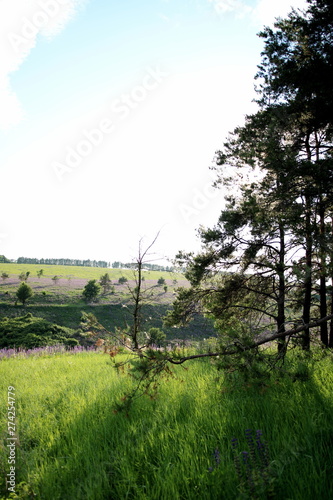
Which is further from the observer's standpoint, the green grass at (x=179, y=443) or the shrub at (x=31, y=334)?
the shrub at (x=31, y=334)

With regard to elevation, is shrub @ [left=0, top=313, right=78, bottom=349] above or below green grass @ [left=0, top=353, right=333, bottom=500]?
below

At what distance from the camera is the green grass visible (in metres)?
1.93

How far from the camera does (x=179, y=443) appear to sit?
2592 millimetres

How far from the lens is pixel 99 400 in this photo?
4.15 meters

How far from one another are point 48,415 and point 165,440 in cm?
212

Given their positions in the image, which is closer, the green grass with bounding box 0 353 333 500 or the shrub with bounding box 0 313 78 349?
the green grass with bounding box 0 353 333 500

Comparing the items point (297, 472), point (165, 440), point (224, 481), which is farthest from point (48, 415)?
point (297, 472)

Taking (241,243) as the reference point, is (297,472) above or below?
below

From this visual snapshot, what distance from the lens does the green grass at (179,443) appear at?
1928 millimetres

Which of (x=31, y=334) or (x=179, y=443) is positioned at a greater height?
(x=179, y=443)

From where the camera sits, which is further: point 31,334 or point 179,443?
point 31,334

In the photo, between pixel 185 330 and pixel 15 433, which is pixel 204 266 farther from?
pixel 185 330

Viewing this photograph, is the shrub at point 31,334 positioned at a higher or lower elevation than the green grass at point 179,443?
lower

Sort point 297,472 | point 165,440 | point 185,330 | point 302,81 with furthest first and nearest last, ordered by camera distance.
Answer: point 185,330 < point 302,81 < point 165,440 < point 297,472
